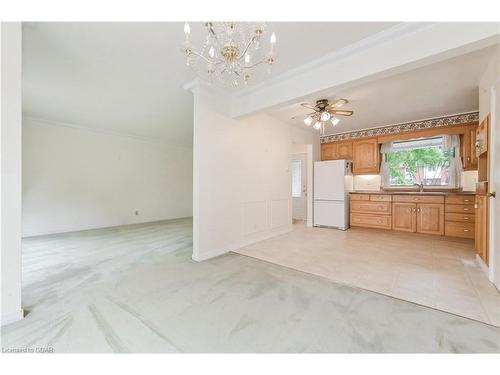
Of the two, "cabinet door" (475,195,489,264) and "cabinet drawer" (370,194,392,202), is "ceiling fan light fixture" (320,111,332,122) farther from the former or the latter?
"cabinet drawer" (370,194,392,202)

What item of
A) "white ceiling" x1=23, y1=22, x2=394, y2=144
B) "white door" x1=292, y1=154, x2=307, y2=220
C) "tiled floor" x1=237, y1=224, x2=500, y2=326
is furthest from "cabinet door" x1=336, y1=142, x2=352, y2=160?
"white ceiling" x1=23, y1=22, x2=394, y2=144

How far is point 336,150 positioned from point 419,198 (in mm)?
2181

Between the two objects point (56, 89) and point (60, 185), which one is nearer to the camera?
point (56, 89)

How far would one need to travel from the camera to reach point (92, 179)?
5207 mm

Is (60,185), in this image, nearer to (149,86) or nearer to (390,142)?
(149,86)

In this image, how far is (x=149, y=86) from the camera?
10.1 ft

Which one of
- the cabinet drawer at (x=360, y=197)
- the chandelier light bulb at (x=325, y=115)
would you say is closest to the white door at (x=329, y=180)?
the cabinet drawer at (x=360, y=197)

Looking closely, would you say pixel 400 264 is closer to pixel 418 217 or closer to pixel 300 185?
pixel 418 217

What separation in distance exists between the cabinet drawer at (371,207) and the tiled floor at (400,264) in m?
0.53

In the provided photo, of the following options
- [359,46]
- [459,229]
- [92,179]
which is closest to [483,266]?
[459,229]

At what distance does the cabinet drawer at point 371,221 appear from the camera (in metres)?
4.72
